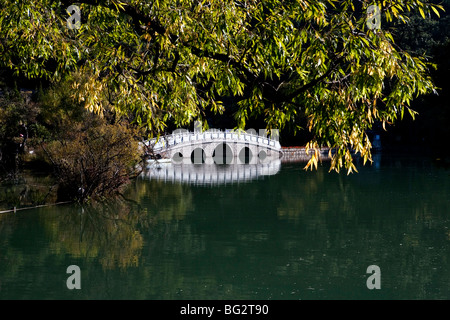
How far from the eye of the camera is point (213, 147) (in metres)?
41.6

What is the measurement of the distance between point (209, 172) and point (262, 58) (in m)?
25.9

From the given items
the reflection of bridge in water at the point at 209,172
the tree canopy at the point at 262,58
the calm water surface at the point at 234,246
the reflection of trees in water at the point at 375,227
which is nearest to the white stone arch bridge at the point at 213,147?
the reflection of bridge in water at the point at 209,172

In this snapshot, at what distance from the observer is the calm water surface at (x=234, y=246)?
390 inches

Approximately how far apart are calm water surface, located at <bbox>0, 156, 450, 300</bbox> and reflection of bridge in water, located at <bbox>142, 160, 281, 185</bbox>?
4764 millimetres

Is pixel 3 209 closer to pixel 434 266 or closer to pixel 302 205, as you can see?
pixel 302 205

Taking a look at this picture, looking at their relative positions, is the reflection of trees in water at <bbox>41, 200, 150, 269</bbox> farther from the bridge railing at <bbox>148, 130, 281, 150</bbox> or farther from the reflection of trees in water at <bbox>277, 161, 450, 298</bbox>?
the bridge railing at <bbox>148, 130, 281, 150</bbox>

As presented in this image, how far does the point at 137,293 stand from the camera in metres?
9.60

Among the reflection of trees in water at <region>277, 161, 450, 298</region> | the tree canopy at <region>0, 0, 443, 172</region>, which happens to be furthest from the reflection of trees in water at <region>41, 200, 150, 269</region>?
the tree canopy at <region>0, 0, 443, 172</region>

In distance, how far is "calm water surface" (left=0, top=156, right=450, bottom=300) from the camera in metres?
9.91

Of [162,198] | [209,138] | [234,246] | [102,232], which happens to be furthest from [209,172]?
[234,246]

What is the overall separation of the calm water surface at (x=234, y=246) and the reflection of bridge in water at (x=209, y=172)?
476 cm

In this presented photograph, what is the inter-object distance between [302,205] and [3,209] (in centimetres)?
928

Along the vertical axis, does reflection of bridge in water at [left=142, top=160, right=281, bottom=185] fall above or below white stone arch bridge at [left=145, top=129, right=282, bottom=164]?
below
